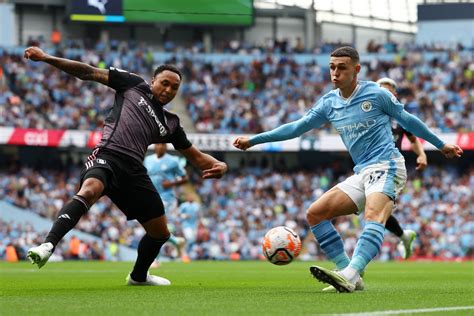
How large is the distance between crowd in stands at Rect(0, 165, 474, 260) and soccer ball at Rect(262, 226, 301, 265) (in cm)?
2213

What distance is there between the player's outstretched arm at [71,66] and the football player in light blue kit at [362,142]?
158cm

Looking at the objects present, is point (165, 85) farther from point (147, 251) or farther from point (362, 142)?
point (362, 142)

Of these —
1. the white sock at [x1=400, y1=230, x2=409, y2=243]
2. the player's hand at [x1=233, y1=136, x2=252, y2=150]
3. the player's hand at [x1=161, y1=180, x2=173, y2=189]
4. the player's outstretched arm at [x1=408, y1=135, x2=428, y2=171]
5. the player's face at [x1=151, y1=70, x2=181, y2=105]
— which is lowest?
the white sock at [x1=400, y1=230, x2=409, y2=243]

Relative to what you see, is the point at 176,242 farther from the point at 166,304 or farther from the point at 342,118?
the point at 166,304

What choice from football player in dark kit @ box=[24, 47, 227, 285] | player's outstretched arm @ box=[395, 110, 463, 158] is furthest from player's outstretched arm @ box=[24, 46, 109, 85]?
player's outstretched arm @ box=[395, 110, 463, 158]

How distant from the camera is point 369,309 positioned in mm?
6992

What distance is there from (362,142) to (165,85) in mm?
2142

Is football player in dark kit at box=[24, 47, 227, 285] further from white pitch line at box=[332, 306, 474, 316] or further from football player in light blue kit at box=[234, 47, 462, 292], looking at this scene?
white pitch line at box=[332, 306, 474, 316]

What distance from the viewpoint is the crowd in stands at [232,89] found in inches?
1569

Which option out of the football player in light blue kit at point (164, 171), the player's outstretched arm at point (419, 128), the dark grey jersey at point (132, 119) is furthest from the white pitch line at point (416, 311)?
the football player in light blue kit at point (164, 171)

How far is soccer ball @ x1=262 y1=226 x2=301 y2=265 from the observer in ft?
32.7

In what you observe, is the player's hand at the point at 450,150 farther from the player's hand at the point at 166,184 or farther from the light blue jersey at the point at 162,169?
the light blue jersey at the point at 162,169

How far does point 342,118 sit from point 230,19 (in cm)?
3634

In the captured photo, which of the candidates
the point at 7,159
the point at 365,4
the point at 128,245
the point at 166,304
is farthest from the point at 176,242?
the point at 365,4
